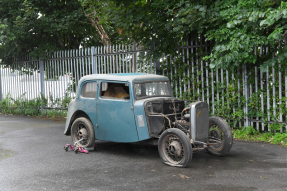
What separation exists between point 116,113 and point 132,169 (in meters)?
1.35

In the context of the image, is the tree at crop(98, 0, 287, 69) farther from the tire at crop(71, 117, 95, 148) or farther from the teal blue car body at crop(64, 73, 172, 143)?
the tire at crop(71, 117, 95, 148)

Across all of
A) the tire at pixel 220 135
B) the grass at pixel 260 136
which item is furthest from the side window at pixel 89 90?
the grass at pixel 260 136

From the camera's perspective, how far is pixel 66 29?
44.5 ft

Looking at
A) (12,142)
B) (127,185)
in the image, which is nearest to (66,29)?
(12,142)

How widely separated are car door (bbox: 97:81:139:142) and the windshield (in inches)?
8.3

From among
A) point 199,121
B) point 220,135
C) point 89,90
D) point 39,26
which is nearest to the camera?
point 199,121

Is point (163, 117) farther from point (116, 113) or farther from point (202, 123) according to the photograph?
point (116, 113)

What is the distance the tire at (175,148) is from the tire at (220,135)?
92cm

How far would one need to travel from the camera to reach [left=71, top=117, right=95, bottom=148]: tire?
710 cm

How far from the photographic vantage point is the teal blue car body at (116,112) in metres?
6.32

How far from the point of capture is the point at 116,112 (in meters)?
6.63

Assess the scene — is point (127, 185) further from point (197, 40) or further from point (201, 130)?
point (197, 40)

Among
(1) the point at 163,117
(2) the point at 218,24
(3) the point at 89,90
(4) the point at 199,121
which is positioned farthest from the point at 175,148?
(2) the point at 218,24

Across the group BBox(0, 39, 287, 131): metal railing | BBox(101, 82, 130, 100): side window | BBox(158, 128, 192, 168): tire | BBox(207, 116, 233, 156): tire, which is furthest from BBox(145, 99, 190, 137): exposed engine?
BBox(0, 39, 287, 131): metal railing
